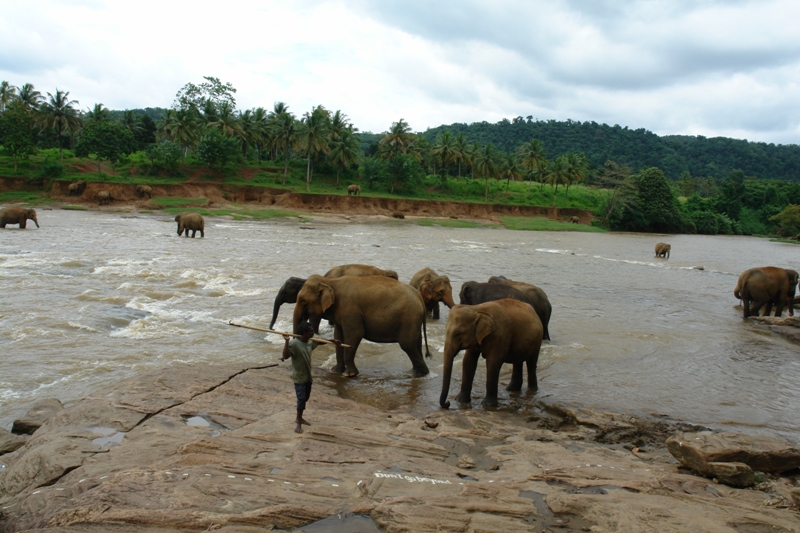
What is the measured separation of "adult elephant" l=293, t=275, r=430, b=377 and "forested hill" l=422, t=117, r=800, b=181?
15540 centimetres

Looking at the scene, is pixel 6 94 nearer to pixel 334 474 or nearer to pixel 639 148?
pixel 334 474

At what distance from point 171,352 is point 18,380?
230 centimetres

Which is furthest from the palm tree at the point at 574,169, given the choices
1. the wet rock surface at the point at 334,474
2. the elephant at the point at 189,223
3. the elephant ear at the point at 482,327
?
the wet rock surface at the point at 334,474

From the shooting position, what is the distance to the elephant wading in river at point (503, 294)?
35.3ft

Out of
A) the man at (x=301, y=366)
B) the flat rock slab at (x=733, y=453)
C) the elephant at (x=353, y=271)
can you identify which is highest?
the elephant at (x=353, y=271)

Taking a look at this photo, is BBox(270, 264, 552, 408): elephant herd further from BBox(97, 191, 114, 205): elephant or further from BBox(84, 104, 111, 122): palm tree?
BBox(84, 104, 111, 122): palm tree

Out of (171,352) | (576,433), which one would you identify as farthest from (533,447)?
(171,352)

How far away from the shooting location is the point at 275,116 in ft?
229

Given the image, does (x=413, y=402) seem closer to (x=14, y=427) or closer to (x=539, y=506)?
(x=539, y=506)

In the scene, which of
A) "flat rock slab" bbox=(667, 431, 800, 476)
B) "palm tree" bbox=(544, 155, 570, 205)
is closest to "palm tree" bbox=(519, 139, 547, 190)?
"palm tree" bbox=(544, 155, 570, 205)

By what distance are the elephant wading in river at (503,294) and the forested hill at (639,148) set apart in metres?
152

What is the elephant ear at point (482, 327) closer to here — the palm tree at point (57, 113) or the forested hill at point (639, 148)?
the palm tree at point (57, 113)

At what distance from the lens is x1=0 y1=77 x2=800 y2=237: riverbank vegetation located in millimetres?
58156

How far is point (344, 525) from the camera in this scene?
4129mm
